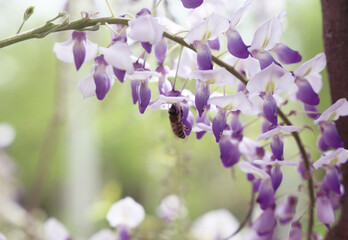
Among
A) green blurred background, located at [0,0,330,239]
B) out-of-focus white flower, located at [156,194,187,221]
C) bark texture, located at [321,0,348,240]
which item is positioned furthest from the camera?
green blurred background, located at [0,0,330,239]

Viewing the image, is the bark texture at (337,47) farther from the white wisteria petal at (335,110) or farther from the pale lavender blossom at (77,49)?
the pale lavender blossom at (77,49)

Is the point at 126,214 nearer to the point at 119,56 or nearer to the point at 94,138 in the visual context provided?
the point at 119,56

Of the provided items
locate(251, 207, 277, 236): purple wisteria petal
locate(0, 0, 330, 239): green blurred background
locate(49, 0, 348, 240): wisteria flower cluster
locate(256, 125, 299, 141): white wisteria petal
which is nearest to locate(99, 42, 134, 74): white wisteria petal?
locate(49, 0, 348, 240): wisteria flower cluster

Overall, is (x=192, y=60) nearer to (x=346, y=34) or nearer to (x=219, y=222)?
(x=346, y=34)

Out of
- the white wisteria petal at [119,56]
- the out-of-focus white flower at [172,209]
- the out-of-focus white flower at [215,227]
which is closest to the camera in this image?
the white wisteria petal at [119,56]

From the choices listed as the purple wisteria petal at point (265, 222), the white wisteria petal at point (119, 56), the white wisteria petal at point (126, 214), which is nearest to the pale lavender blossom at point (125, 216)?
the white wisteria petal at point (126, 214)

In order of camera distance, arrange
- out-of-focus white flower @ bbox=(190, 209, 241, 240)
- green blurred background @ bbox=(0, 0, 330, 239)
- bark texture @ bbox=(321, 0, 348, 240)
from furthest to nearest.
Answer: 1. green blurred background @ bbox=(0, 0, 330, 239)
2. out-of-focus white flower @ bbox=(190, 209, 241, 240)
3. bark texture @ bbox=(321, 0, 348, 240)

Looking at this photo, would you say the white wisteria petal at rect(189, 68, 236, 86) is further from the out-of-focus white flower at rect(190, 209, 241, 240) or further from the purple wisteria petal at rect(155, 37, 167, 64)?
the out-of-focus white flower at rect(190, 209, 241, 240)
